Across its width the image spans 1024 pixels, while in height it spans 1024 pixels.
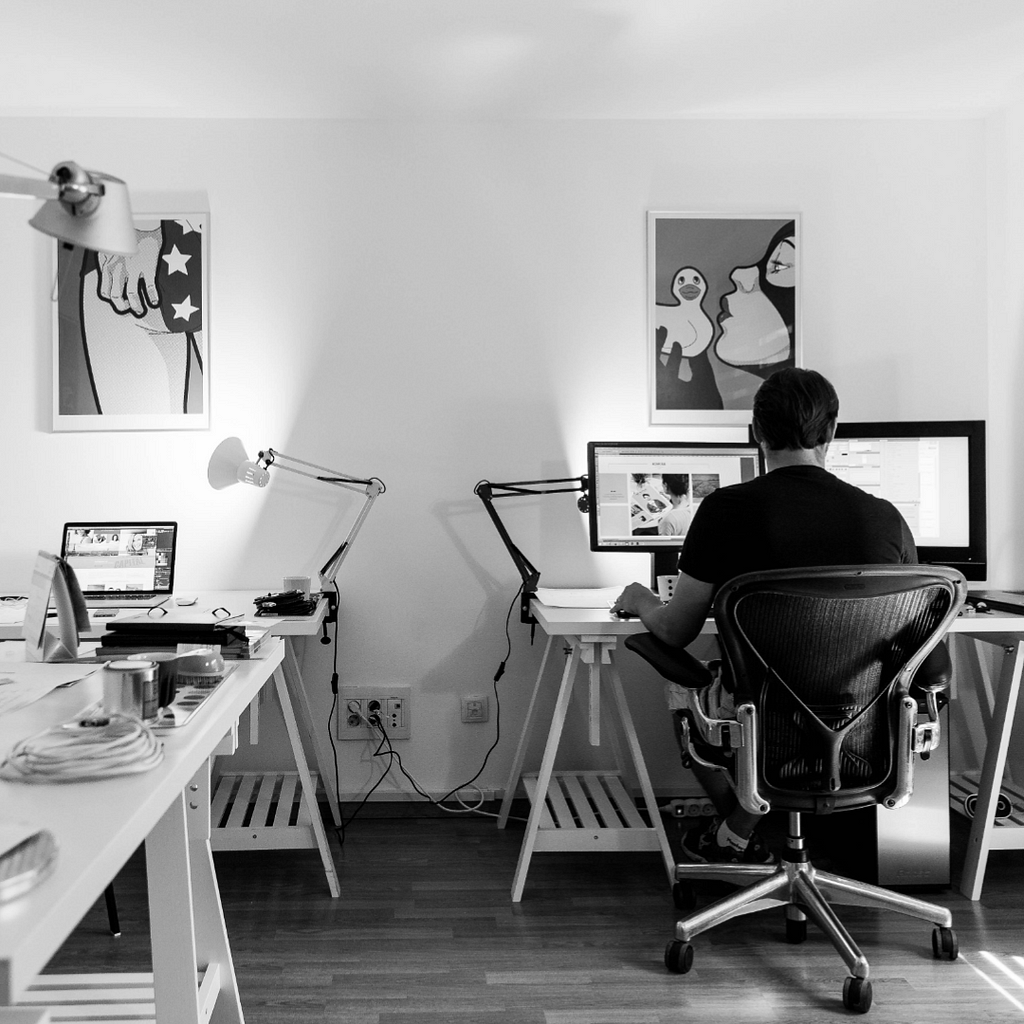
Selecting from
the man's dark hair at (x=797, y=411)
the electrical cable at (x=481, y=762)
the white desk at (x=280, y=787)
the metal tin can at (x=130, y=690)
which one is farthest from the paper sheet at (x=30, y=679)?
the electrical cable at (x=481, y=762)

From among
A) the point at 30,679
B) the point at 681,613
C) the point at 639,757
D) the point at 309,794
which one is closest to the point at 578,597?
the point at 639,757

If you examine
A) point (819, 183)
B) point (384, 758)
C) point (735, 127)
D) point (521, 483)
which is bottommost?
point (384, 758)

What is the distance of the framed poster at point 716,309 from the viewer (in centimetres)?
296

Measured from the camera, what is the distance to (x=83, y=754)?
93 centimetres

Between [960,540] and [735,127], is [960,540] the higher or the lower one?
the lower one

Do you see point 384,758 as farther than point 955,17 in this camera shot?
Yes

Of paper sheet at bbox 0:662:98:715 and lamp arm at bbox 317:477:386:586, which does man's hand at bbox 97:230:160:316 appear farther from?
paper sheet at bbox 0:662:98:715

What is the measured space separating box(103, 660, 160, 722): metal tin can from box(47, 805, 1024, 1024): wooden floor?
0.95m

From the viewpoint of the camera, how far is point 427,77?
8.71ft

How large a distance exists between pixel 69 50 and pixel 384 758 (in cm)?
228

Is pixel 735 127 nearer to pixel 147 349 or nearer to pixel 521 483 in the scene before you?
pixel 521 483

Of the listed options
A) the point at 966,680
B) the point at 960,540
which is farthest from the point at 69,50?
the point at 966,680

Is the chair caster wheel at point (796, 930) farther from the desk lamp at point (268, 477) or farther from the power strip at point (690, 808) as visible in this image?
the desk lamp at point (268, 477)

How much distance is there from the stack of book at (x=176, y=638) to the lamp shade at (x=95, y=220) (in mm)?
691
